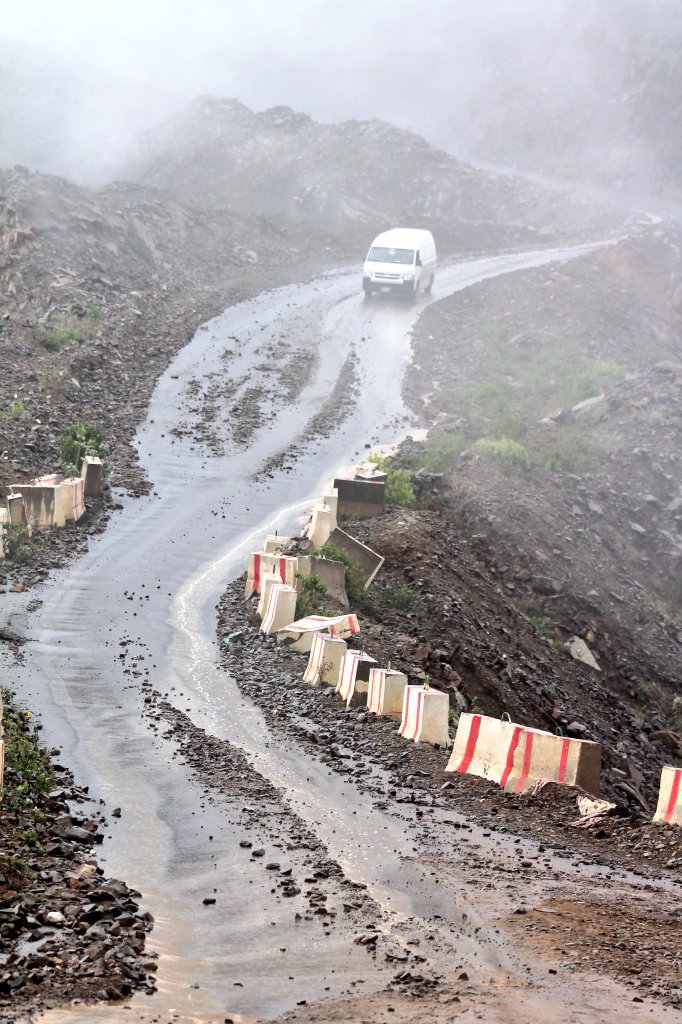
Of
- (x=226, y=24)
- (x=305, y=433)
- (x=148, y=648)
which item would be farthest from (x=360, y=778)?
(x=226, y=24)

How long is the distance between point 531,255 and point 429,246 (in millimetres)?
11247

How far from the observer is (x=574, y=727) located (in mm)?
21984

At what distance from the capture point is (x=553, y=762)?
1577cm

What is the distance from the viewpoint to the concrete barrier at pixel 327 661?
19812mm

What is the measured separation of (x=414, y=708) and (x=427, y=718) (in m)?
0.25

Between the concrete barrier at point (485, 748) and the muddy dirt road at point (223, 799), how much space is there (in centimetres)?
149

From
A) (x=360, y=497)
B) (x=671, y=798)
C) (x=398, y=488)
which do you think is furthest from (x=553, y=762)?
(x=398, y=488)

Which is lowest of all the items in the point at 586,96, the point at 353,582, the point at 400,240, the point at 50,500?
the point at 353,582

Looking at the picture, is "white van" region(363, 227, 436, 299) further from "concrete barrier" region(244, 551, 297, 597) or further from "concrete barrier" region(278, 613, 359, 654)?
"concrete barrier" region(278, 613, 359, 654)

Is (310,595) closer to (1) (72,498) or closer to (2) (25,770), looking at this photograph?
(1) (72,498)

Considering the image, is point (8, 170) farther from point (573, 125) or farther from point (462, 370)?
point (573, 125)

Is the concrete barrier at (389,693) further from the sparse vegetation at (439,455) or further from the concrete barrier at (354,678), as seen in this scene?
the sparse vegetation at (439,455)

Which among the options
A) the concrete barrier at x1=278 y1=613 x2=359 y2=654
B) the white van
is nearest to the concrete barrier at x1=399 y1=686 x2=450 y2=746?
the concrete barrier at x1=278 y1=613 x2=359 y2=654

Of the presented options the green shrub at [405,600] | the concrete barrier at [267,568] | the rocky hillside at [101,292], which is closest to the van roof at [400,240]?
the rocky hillside at [101,292]
